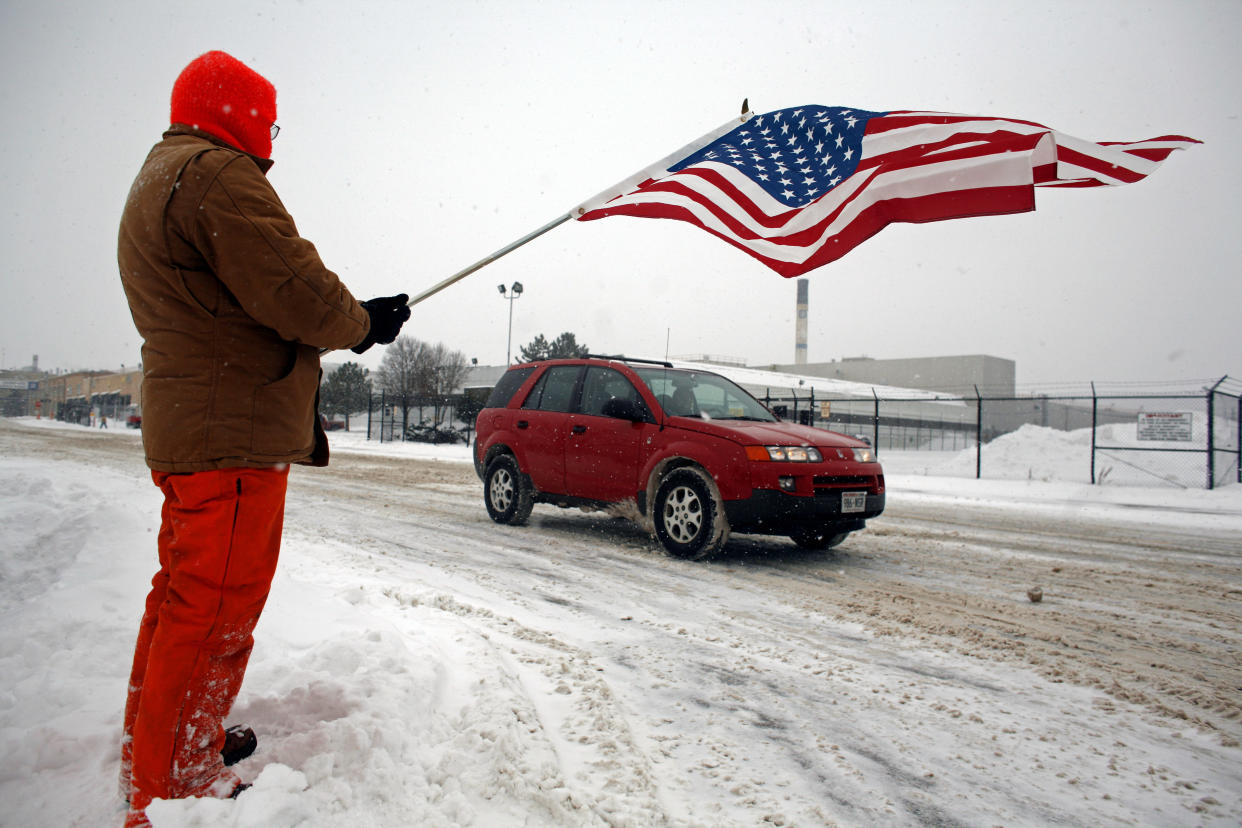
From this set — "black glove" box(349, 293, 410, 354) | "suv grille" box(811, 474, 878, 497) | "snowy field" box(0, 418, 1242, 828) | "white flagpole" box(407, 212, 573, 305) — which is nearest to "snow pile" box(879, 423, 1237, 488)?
"suv grille" box(811, 474, 878, 497)

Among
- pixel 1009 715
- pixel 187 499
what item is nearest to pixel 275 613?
pixel 187 499

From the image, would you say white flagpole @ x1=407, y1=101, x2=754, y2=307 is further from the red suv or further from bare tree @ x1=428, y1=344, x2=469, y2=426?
bare tree @ x1=428, y1=344, x2=469, y2=426

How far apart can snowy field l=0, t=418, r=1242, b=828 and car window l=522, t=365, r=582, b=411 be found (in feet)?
6.10

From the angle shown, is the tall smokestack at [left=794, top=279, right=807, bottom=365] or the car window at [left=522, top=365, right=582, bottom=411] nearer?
the car window at [left=522, top=365, right=582, bottom=411]

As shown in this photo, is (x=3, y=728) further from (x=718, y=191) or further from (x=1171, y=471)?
(x=1171, y=471)

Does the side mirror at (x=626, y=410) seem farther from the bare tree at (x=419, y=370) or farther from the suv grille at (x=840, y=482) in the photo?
the bare tree at (x=419, y=370)

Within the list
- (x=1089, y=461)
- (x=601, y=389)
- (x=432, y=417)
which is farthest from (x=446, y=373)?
(x=601, y=389)

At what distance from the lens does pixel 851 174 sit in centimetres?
476

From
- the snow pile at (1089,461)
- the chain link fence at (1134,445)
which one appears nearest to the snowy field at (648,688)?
the chain link fence at (1134,445)

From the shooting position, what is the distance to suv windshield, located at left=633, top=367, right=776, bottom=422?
6570mm

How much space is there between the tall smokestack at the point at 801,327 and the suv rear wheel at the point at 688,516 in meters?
81.4

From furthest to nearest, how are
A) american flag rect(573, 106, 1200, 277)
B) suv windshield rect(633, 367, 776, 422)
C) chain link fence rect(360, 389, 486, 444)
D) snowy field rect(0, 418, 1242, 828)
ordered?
chain link fence rect(360, 389, 486, 444) < suv windshield rect(633, 367, 776, 422) < american flag rect(573, 106, 1200, 277) < snowy field rect(0, 418, 1242, 828)

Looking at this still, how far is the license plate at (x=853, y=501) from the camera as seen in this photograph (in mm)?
5891

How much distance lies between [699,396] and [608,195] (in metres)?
3.32
